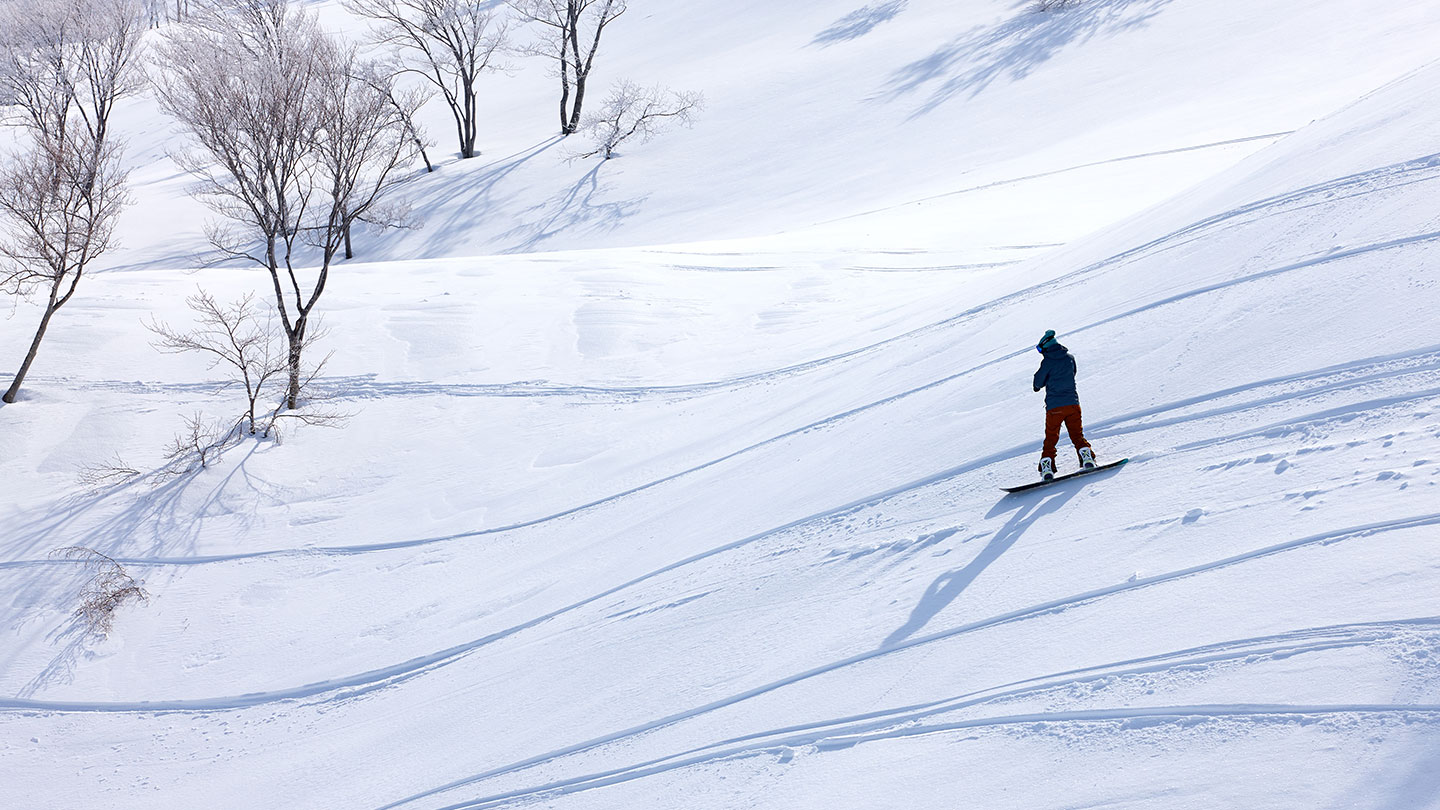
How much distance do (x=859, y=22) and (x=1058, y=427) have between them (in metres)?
37.1

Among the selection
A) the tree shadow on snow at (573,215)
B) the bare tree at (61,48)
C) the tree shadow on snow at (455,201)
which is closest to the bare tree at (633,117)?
the tree shadow on snow at (573,215)

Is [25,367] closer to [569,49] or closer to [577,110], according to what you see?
[577,110]

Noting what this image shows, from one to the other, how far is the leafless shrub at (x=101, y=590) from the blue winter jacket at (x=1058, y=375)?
10.6m

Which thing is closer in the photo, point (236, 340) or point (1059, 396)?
point (1059, 396)

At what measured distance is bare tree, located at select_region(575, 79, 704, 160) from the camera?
34.1m

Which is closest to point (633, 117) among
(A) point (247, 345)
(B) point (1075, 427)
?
(A) point (247, 345)

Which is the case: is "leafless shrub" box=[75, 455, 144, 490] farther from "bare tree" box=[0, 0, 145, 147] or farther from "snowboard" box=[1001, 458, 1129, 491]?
"bare tree" box=[0, 0, 145, 147]

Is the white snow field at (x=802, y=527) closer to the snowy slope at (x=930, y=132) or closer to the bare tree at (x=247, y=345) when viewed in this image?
the bare tree at (x=247, y=345)

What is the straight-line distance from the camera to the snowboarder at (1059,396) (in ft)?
25.5

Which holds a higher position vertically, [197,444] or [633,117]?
[633,117]

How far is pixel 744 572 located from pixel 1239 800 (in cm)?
481

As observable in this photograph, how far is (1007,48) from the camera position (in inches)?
1341

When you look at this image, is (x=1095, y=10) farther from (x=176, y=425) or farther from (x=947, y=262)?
(x=176, y=425)

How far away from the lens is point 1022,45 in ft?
111
